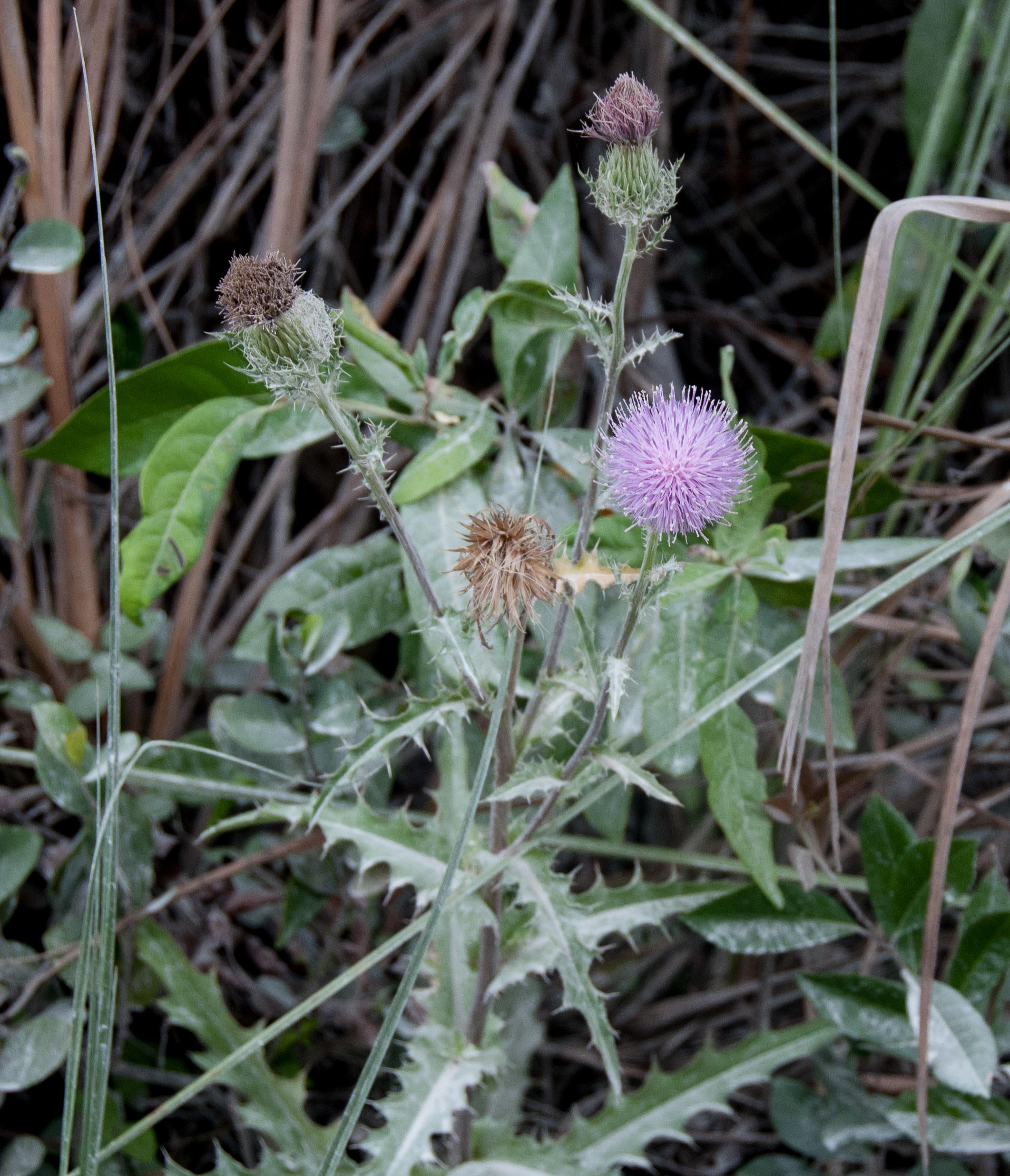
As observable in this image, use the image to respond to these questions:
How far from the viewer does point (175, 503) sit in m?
1.29

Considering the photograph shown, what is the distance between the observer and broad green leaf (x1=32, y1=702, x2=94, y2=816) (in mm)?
1365

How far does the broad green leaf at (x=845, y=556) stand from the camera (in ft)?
4.22

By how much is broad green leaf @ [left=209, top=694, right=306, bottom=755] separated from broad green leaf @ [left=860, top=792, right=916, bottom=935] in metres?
0.83

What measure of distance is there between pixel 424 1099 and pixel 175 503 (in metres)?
0.84

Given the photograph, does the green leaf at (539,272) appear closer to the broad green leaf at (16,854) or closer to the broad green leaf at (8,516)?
the broad green leaf at (8,516)

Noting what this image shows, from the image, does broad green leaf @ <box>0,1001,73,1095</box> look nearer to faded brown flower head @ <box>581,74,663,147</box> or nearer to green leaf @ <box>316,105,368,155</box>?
faded brown flower head @ <box>581,74,663,147</box>

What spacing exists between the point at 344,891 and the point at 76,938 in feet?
1.32

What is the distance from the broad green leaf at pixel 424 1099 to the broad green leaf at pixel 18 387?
3.56 feet

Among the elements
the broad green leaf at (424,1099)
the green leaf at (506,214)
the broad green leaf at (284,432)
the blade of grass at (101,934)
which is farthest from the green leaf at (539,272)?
the broad green leaf at (424,1099)

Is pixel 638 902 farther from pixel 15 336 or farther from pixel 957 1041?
pixel 15 336

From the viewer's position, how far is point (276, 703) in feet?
4.89

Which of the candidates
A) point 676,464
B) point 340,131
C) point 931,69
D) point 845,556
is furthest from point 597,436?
point 931,69

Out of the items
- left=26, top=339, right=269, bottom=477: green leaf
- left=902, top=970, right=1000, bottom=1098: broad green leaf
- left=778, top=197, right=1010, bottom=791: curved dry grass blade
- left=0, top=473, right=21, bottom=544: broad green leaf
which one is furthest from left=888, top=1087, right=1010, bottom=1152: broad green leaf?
left=0, top=473, right=21, bottom=544: broad green leaf

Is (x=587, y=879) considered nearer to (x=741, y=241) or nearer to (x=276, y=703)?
(x=276, y=703)
